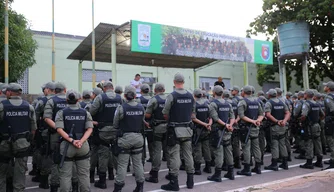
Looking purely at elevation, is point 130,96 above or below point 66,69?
below

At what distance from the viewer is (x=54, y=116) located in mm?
5863

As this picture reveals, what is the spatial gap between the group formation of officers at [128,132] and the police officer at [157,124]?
2 cm

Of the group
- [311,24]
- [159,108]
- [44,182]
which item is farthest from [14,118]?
[311,24]

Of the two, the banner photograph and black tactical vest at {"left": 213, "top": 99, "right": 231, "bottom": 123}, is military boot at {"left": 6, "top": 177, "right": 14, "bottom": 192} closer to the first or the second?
black tactical vest at {"left": 213, "top": 99, "right": 231, "bottom": 123}

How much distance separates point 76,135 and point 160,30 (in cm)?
958

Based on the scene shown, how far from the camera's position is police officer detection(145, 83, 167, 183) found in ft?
22.3

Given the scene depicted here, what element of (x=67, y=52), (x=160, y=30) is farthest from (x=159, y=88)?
(x=67, y=52)

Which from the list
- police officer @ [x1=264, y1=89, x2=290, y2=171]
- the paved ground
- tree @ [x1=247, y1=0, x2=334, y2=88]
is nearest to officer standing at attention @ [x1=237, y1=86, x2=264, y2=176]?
the paved ground

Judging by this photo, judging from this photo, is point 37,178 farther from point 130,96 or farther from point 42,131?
point 130,96

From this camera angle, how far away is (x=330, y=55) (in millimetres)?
23484

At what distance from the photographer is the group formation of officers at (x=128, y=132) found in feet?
16.7

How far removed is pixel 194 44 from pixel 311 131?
8.31m

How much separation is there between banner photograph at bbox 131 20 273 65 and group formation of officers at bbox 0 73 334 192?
5.39 m

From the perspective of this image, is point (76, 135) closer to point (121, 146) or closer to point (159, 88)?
point (121, 146)
